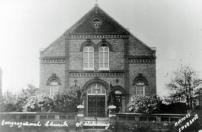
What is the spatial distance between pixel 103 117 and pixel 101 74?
3.94m

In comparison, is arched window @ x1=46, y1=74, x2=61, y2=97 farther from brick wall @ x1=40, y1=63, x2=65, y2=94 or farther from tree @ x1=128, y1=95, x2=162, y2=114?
tree @ x1=128, y1=95, x2=162, y2=114

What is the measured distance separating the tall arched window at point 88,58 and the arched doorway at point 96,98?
182 cm

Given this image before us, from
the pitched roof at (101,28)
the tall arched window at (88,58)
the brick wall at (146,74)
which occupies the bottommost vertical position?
the brick wall at (146,74)

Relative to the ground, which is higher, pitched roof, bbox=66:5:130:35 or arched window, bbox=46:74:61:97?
pitched roof, bbox=66:5:130:35

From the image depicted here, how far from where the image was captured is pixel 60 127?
20469 mm

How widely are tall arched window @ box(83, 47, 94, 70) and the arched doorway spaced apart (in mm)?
1821

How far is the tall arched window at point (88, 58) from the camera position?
28219 mm

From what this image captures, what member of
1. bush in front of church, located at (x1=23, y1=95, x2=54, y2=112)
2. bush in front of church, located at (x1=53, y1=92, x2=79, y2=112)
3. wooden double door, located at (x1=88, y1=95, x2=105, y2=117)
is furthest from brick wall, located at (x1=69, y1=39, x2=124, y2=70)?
bush in front of church, located at (x1=23, y1=95, x2=54, y2=112)

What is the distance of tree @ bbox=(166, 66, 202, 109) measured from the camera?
28.5m

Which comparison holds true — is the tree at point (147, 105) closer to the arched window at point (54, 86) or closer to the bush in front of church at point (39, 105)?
the bush in front of church at point (39, 105)

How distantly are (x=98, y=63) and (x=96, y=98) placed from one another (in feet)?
10.7

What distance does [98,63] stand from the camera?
92.2 ft

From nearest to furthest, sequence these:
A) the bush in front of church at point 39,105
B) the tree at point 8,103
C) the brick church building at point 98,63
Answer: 1. the tree at point 8,103
2. the bush in front of church at point 39,105
3. the brick church building at point 98,63

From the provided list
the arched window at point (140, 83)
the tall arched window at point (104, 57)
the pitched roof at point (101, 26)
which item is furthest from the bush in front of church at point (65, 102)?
the pitched roof at point (101, 26)
